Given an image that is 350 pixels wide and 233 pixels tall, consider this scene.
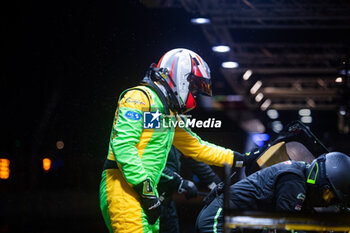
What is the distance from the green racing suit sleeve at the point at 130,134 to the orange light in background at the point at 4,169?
2551mm

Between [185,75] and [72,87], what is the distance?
1.77m

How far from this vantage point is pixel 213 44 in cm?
353

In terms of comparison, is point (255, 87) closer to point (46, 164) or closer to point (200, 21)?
point (200, 21)

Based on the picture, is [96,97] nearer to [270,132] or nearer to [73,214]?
[270,132]

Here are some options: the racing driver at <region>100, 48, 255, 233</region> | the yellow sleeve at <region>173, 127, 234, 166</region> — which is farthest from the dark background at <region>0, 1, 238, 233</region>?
the racing driver at <region>100, 48, 255, 233</region>

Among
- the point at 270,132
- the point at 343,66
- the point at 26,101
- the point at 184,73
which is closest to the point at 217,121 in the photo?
the point at 270,132

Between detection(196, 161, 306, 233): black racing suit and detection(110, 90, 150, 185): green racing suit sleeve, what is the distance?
0.69m

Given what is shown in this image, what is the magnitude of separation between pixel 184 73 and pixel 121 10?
4.56 feet

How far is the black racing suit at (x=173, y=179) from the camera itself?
3.38 metres

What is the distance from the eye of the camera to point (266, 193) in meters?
2.85

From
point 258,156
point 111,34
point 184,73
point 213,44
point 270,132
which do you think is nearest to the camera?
point 184,73

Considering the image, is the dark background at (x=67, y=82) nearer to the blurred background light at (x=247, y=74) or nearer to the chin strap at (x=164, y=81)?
the blurred background light at (x=247, y=74)

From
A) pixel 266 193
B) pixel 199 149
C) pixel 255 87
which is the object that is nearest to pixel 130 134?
pixel 199 149

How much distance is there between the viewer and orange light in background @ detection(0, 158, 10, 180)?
4.63m
